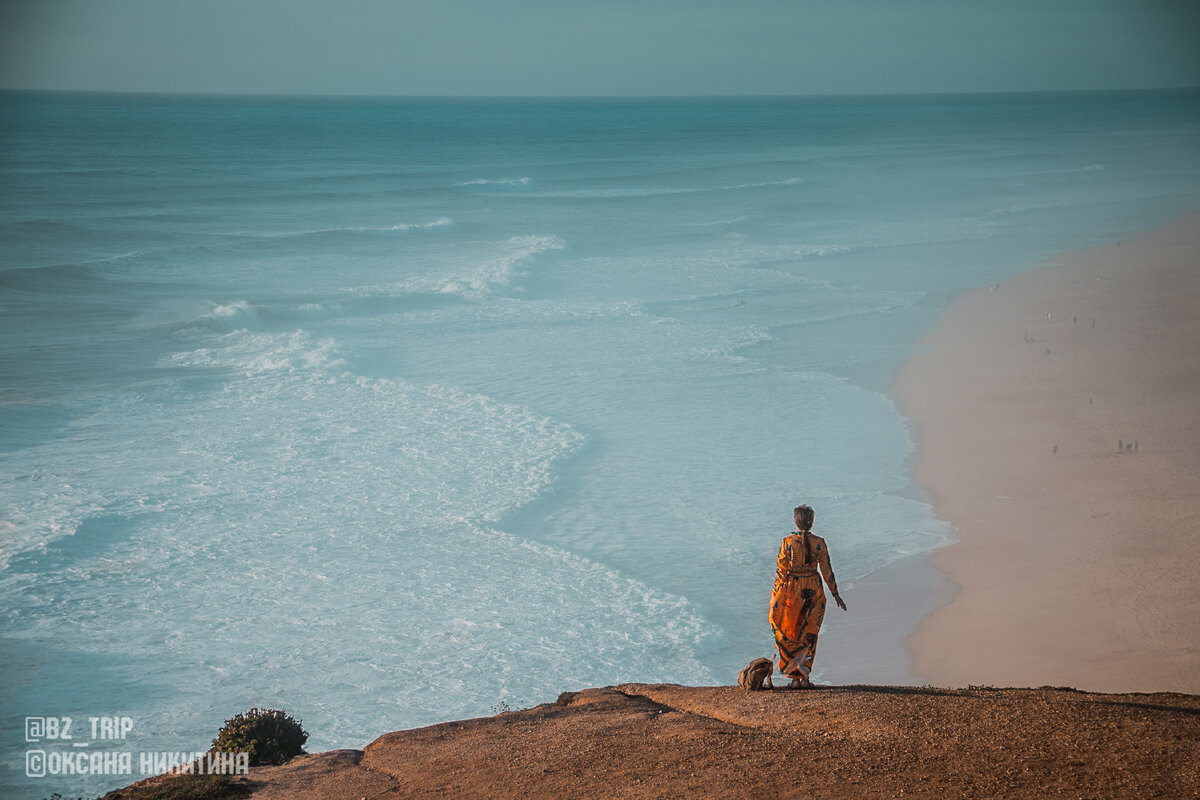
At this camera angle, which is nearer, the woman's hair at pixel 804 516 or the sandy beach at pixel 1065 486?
the woman's hair at pixel 804 516

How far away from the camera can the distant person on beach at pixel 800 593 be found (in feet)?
25.4

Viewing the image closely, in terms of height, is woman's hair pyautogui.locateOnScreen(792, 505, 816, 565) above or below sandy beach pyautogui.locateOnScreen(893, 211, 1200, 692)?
above

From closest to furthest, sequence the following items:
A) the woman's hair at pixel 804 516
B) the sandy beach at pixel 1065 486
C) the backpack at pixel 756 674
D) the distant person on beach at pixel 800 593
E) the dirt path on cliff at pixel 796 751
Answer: the dirt path on cliff at pixel 796 751, the woman's hair at pixel 804 516, the distant person on beach at pixel 800 593, the backpack at pixel 756 674, the sandy beach at pixel 1065 486

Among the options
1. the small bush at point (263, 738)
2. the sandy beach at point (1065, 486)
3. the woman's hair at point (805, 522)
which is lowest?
the small bush at point (263, 738)

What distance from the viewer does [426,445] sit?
17688 mm

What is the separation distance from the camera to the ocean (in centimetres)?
1127

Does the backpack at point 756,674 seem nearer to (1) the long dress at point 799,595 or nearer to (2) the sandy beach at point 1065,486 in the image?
(1) the long dress at point 799,595

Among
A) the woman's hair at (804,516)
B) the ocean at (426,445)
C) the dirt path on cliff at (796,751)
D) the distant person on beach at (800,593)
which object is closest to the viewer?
the dirt path on cliff at (796,751)

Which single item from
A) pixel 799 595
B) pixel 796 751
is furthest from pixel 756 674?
pixel 796 751

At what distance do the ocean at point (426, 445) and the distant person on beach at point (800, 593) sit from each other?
3214 millimetres

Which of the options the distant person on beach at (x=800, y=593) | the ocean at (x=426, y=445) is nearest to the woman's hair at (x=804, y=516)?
the distant person on beach at (x=800, y=593)

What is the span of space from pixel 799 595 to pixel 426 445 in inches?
430

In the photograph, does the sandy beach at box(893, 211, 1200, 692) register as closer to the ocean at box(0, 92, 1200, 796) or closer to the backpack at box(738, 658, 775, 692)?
the ocean at box(0, 92, 1200, 796)

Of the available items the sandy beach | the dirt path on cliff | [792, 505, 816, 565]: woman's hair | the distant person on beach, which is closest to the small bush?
the dirt path on cliff
